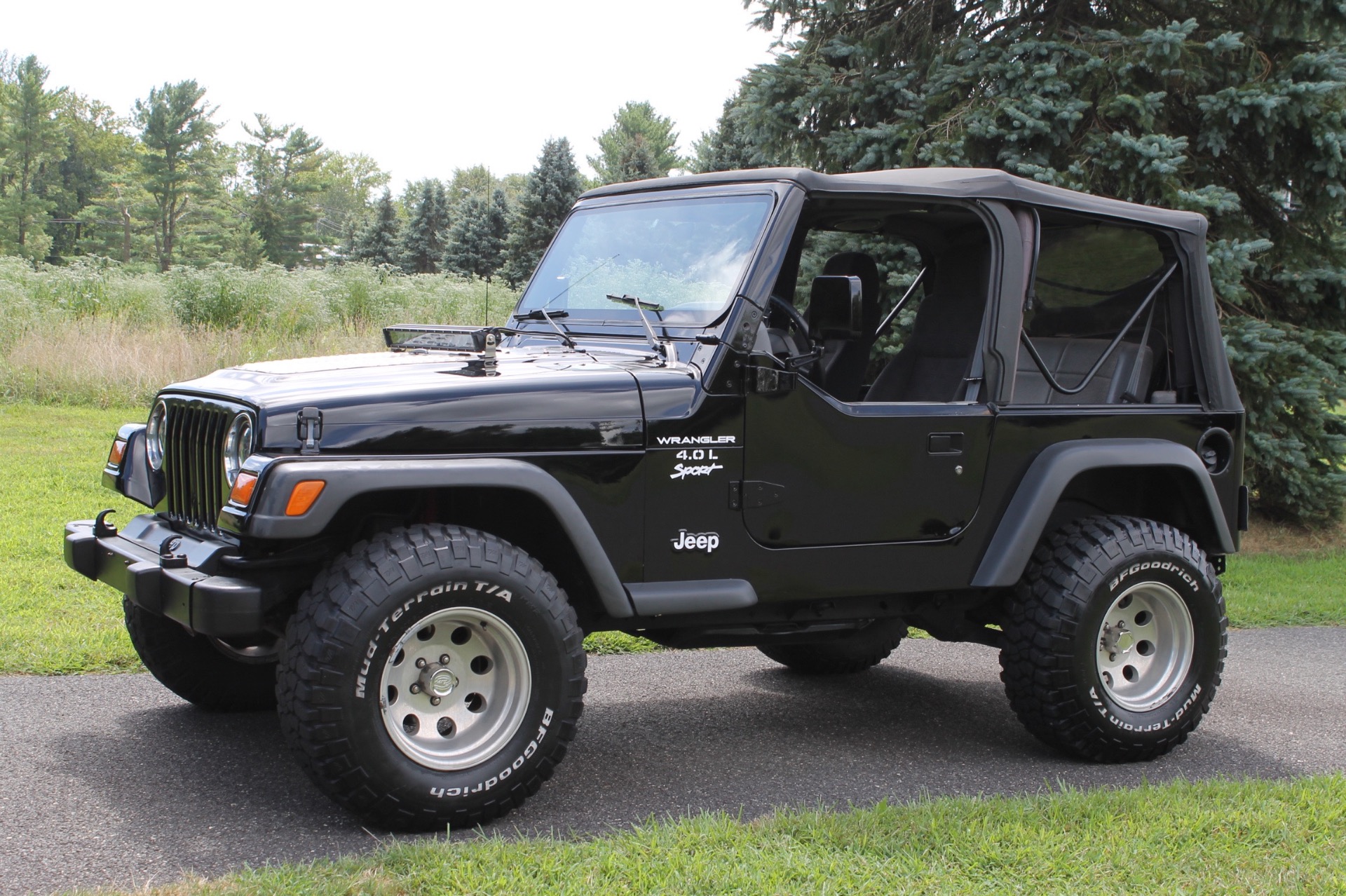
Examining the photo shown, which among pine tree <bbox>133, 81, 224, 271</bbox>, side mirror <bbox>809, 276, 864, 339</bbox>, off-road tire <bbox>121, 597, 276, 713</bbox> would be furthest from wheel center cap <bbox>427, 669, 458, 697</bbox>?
pine tree <bbox>133, 81, 224, 271</bbox>

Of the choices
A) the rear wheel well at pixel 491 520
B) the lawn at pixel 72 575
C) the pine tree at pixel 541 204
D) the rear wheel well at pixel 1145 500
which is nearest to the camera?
the rear wheel well at pixel 491 520

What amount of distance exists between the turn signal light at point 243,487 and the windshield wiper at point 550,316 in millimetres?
1494

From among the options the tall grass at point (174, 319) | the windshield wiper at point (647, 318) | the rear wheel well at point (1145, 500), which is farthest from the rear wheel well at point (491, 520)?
the tall grass at point (174, 319)

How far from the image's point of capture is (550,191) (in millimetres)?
37406

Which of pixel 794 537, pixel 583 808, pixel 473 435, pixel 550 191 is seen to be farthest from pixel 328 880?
pixel 550 191

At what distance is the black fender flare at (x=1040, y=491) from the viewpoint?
15.4 ft

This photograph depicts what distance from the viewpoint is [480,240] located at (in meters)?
41.3

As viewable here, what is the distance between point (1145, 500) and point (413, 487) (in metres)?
3.33

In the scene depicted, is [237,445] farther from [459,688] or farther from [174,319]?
[174,319]

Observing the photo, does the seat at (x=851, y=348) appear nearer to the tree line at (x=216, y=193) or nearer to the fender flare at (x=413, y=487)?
the fender flare at (x=413, y=487)

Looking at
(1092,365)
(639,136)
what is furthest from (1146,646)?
(639,136)

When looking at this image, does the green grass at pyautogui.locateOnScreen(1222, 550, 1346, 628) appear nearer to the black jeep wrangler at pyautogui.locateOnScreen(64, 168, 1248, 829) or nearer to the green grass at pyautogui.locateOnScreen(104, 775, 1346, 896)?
the black jeep wrangler at pyautogui.locateOnScreen(64, 168, 1248, 829)

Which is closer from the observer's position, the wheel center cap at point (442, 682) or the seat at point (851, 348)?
the wheel center cap at point (442, 682)

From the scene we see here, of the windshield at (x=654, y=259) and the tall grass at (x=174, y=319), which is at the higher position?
the windshield at (x=654, y=259)
